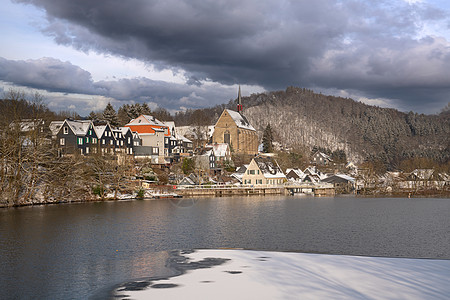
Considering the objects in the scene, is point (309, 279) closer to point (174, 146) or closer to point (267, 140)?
point (174, 146)

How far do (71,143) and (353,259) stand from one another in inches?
2916

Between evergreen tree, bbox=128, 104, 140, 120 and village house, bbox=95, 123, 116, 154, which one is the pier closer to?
village house, bbox=95, 123, 116, 154

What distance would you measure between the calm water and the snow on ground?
2.80 m

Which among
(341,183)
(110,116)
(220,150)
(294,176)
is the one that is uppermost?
(110,116)

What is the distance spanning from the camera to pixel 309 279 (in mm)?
17469

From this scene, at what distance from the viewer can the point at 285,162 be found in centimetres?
12050

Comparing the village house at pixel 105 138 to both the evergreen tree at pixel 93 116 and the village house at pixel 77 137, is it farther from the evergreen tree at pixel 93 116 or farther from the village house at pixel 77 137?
the evergreen tree at pixel 93 116

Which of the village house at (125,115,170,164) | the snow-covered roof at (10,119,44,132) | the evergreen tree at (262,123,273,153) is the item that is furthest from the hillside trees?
the evergreen tree at (262,123,273,153)

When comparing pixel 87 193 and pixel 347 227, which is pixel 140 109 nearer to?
pixel 87 193

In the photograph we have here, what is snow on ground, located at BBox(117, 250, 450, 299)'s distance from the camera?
50.5ft

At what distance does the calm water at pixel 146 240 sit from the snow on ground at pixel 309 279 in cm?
280

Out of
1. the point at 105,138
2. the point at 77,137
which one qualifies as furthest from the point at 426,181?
the point at 77,137

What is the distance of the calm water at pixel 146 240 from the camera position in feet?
65.0

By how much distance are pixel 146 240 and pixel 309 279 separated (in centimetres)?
1606
